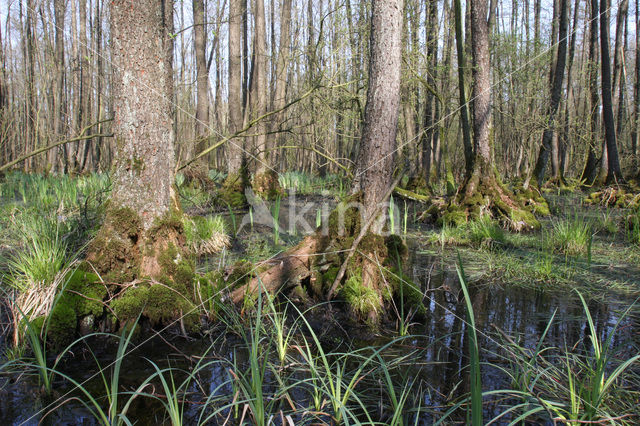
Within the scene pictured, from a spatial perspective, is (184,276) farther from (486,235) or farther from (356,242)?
(486,235)

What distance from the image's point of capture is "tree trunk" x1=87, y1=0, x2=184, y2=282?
3141 millimetres

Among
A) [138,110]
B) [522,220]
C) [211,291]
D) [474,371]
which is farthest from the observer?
[522,220]

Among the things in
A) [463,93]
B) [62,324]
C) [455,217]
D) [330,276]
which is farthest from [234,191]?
[62,324]

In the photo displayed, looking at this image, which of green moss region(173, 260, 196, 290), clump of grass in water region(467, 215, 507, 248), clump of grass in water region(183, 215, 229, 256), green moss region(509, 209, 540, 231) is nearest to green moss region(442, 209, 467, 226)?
clump of grass in water region(467, 215, 507, 248)

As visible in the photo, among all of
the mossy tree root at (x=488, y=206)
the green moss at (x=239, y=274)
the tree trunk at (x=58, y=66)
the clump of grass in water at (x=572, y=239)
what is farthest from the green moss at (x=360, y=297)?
the tree trunk at (x=58, y=66)

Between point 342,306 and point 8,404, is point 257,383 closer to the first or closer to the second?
point 8,404

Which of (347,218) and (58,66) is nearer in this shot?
(347,218)

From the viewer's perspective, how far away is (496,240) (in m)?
6.00

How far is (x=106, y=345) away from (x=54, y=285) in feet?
1.91

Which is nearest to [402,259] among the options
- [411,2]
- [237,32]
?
[411,2]

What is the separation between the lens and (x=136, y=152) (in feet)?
10.6

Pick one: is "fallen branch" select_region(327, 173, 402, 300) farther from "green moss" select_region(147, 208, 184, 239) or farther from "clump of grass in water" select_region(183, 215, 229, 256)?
"clump of grass in water" select_region(183, 215, 229, 256)

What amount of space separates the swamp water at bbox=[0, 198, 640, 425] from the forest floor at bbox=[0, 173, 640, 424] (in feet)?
0.04

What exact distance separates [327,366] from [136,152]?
234cm
